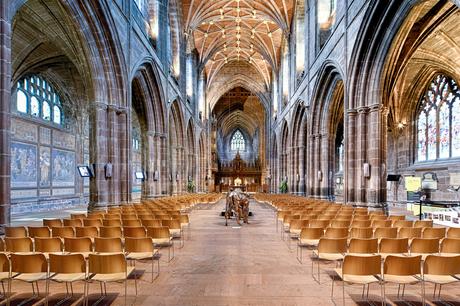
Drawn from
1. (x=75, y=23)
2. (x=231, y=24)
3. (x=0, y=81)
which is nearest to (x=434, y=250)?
(x=0, y=81)

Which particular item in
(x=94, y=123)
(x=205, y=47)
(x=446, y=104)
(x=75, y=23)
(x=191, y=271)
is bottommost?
(x=191, y=271)

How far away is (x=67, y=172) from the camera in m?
21.7

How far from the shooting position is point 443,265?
419 centimetres

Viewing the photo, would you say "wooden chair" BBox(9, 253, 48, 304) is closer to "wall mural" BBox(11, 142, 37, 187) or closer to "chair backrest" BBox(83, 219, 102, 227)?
"chair backrest" BBox(83, 219, 102, 227)

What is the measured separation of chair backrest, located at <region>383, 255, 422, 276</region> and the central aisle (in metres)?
0.97

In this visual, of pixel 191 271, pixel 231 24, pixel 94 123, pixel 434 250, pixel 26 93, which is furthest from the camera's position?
pixel 231 24

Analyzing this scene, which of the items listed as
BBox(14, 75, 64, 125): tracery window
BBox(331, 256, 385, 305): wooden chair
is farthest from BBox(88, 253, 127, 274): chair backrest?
BBox(14, 75, 64, 125): tracery window

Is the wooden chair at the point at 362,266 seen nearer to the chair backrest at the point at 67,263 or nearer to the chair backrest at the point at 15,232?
the chair backrest at the point at 67,263

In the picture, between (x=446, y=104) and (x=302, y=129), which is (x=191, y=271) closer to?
(x=446, y=104)

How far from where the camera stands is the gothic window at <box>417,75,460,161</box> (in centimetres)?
1873

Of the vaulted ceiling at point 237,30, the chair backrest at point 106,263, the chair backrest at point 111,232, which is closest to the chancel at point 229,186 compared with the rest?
the chair backrest at point 106,263

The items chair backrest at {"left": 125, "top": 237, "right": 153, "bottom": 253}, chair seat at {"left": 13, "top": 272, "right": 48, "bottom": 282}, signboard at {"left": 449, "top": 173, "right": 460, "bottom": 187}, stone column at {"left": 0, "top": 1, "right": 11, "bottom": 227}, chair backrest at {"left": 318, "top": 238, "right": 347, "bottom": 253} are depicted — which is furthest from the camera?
signboard at {"left": 449, "top": 173, "right": 460, "bottom": 187}

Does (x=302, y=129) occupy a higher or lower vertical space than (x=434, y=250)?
higher

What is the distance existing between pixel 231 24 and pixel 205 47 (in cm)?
455
